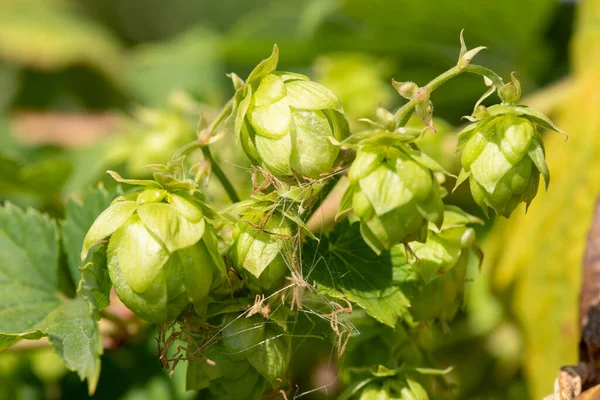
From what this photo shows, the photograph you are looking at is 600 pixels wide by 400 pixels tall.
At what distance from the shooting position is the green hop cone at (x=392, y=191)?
847 mm

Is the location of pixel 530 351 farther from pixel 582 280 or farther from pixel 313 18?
pixel 313 18

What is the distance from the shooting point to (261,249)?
0.89 meters

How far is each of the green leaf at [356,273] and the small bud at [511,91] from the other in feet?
0.89

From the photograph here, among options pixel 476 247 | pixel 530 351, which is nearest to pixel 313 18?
pixel 530 351

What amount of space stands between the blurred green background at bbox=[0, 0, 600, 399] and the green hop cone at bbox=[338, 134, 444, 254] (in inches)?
7.2

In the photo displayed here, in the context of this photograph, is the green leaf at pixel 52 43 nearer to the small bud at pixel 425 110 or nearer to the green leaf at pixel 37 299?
the green leaf at pixel 37 299

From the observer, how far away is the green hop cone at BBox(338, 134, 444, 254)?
2.78 feet

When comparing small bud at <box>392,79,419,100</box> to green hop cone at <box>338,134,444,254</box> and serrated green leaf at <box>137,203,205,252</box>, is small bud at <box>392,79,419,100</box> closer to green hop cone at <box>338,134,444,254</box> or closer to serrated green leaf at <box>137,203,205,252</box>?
green hop cone at <box>338,134,444,254</box>

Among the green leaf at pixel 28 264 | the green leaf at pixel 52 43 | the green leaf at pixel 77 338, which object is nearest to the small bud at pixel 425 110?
the green leaf at pixel 77 338

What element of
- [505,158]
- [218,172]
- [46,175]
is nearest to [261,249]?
[218,172]

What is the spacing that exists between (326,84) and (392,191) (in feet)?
4.36

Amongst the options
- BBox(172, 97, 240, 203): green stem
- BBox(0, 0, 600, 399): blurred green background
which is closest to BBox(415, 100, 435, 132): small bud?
BBox(0, 0, 600, 399): blurred green background

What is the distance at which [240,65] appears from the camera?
2838 millimetres

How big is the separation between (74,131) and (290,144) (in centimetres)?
195
